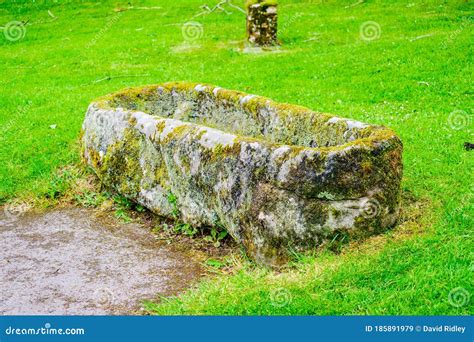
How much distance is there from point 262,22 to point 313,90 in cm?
565

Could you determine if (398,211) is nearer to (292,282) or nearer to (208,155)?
(292,282)

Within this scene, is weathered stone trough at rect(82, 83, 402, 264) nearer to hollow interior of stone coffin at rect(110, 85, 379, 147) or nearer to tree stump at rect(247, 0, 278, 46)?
hollow interior of stone coffin at rect(110, 85, 379, 147)

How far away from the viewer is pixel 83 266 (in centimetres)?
814

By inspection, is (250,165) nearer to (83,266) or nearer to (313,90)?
(83,266)

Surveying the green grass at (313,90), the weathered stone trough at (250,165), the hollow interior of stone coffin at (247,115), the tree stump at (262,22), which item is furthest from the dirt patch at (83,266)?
the tree stump at (262,22)

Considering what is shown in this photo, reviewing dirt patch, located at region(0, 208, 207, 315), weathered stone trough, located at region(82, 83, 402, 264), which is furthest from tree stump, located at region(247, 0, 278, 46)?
dirt patch, located at region(0, 208, 207, 315)

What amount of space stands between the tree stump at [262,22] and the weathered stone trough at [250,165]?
9029 millimetres

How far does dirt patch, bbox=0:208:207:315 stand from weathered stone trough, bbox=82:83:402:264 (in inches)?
26.1

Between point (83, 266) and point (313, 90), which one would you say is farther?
point (313, 90)

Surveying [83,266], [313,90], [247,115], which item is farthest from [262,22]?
[83,266]

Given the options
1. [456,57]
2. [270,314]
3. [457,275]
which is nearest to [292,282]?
[270,314]

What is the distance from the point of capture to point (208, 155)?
8172 millimetres

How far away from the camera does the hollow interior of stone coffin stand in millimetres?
8695

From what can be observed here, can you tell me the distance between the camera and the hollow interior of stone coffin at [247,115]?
8695 mm
